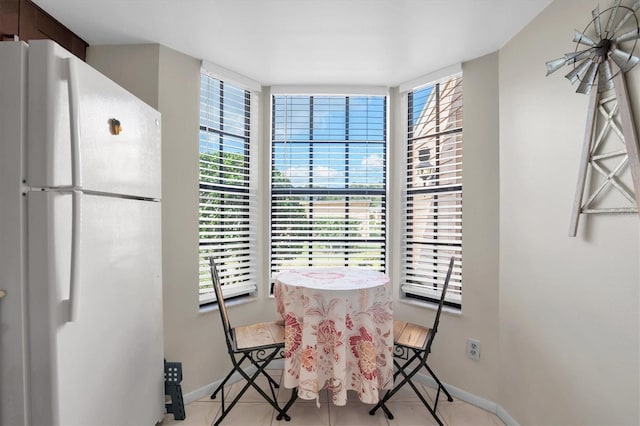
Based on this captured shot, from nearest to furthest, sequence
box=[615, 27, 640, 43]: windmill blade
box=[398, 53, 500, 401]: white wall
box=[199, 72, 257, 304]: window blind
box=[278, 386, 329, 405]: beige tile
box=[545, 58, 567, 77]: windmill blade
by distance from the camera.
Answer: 1. box=[615, 27, 640, 43]: windmill blade
2. box=[545, 58, 567, 77]: windmill blade
3. box=[398, 53, 500, 401]: white wall
4. box=[278, 386, 329, 405]: beige tile
5. box=[199, 72, 257, 304]: window blind

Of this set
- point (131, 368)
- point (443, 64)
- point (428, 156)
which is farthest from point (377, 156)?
point (131, 368)

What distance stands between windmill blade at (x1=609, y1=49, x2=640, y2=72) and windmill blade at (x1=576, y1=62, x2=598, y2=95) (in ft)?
0.22

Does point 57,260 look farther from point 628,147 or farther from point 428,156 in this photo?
point 428,156

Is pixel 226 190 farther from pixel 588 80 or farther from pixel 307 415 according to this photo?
pixel 588 80

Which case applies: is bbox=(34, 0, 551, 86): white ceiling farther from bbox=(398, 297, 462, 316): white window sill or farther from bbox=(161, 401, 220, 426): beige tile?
bbox=(161, 401, 220, 426): beige tile

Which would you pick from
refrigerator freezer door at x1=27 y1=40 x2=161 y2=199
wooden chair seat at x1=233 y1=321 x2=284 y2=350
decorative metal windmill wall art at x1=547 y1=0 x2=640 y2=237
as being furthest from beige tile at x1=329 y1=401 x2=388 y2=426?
refrigerator freezer door at x1=27 y1=40 x2=161 y2=199

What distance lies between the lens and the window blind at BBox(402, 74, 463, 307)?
2471mm

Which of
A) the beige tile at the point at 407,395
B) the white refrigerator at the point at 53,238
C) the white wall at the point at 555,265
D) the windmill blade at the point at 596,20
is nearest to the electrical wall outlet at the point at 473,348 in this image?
the white wall at the point at 555,265

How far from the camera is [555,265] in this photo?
1.71 m

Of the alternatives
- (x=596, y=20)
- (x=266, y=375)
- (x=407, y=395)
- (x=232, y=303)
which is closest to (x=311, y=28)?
(x=596, y=20)

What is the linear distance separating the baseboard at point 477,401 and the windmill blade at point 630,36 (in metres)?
2.12

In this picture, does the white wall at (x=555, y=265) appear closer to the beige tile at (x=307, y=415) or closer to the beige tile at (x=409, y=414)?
the beige tile at (x=409, y=414)

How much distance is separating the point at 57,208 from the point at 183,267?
126cm

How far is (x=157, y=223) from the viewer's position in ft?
6.06
